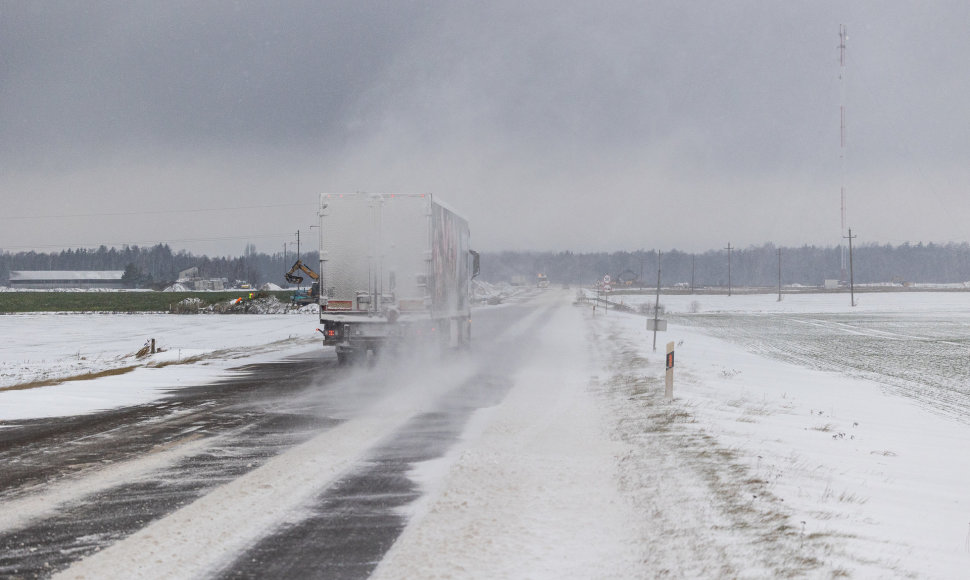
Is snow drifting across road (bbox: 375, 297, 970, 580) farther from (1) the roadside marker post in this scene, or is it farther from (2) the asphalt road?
(2) the asphalt road

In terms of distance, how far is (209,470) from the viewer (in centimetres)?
695

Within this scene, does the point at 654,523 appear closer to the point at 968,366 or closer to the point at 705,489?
the point at 705,489

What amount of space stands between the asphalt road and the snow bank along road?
0.03 metres

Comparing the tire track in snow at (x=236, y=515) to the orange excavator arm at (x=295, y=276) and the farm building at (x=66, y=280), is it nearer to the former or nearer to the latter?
the orange excavator arm at (x=295, y=276)

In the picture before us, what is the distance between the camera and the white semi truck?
15.5 meters

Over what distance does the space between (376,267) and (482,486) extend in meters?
9.76

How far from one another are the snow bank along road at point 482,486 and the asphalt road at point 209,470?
0.09 feet

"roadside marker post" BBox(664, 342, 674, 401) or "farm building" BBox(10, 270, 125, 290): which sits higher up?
"farm building" BBox(10, 270, 125, 290)

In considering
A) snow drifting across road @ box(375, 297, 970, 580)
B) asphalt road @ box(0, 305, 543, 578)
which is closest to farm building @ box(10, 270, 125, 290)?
asphalt road @ box(0, 305, 543, 578)

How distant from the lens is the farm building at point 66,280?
175 meters

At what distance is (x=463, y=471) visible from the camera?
23.1 ft

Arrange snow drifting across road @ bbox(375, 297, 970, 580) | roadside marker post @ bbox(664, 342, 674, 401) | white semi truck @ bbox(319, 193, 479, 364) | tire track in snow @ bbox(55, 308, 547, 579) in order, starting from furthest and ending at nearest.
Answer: white semi truck @ bbox(319, 193, 479, 364) → roadside marker post @ bbox(664, 342, 674, 401) → snow drifting across road @ bbox(375, 297, 970, 580) → tire track in snow @ bbox(55, 308, 547, 579)

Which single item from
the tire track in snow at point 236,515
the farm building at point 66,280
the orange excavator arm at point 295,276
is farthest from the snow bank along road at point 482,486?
the farm building at point 66,280

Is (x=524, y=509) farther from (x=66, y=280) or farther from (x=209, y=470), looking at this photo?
(x=66, y=280)
